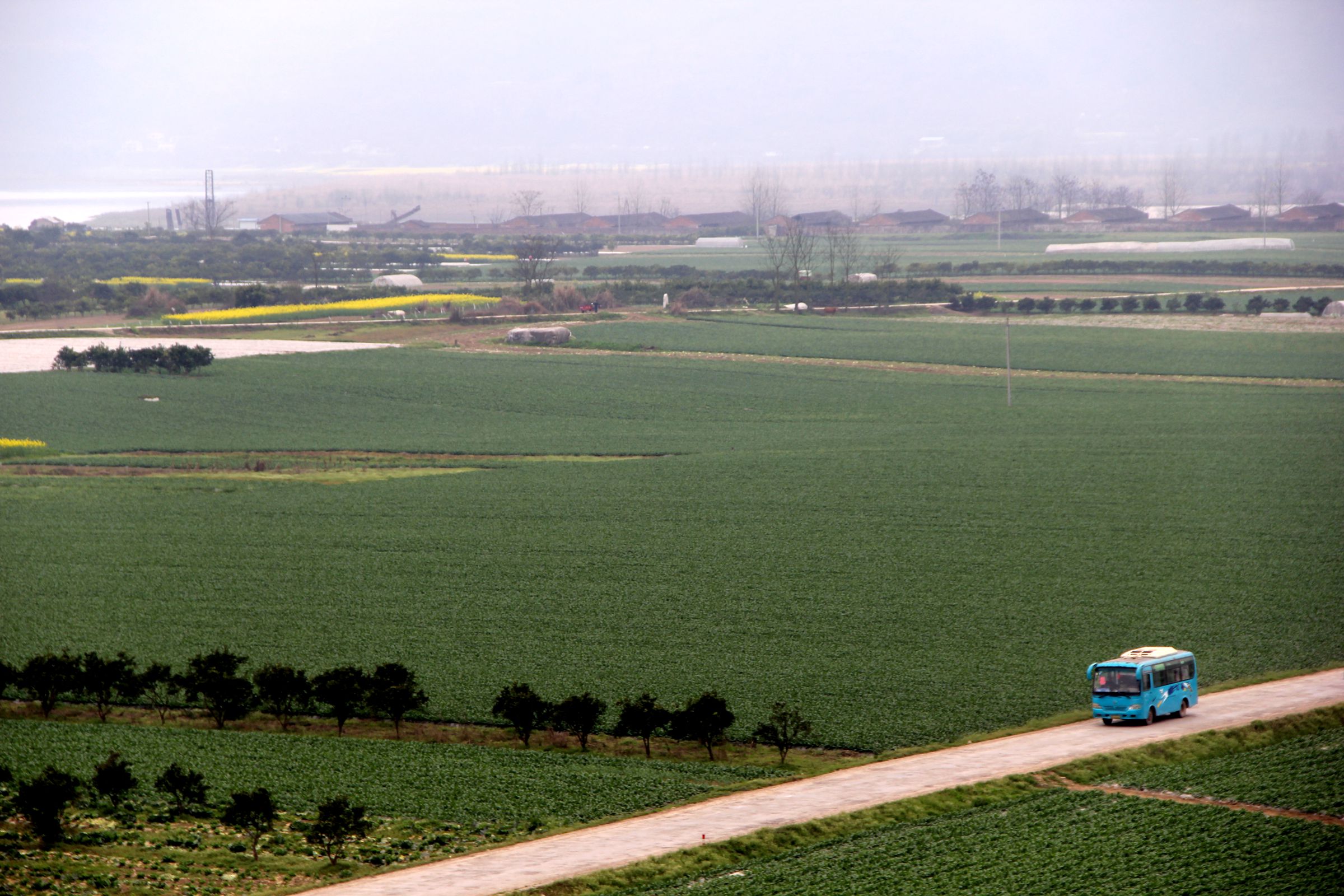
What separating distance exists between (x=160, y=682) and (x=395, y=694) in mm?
5358

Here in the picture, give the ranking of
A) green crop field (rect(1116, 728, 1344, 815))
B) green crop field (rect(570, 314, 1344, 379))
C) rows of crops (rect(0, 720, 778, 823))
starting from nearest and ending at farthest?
green crop field (rect(1116, 728, 1344, 815)), rows of crops (rect(0, 720, 778, 823)), green crop field (rect(570, 314, 1344, 379))

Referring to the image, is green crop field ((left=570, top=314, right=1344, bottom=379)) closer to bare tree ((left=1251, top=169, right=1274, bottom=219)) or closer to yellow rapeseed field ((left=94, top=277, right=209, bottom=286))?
yellow rapeseed field ((left=94, top=277, right=209, bottom=286))

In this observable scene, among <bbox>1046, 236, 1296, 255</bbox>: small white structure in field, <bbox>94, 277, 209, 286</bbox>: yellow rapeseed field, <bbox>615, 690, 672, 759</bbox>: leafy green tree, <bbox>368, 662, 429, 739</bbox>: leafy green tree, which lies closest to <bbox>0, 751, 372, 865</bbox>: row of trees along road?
<bbox>368, 662, 429, 739</bbox>: leafy green tree

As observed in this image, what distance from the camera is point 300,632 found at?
27.5 meters

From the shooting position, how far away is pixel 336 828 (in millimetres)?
17219

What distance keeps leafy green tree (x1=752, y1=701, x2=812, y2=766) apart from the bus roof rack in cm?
610

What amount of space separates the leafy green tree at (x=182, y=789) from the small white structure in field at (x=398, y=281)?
303ft

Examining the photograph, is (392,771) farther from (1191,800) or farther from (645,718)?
(1191,800)

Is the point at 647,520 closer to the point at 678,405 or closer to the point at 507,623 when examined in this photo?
the point at 507,623

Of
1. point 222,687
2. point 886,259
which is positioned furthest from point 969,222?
A: point 222,687

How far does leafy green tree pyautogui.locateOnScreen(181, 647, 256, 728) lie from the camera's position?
23188 mm

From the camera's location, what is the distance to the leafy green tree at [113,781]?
18.8 meters

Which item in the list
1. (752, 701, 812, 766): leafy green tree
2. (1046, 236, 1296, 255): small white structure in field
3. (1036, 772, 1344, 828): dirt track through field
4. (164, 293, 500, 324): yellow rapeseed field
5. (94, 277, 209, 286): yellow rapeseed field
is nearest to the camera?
(1036, 772, 1344, 828): dirt track through field

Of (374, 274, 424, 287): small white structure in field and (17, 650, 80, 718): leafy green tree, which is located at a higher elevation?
(374, 274, 424, 287): small white structure in field
